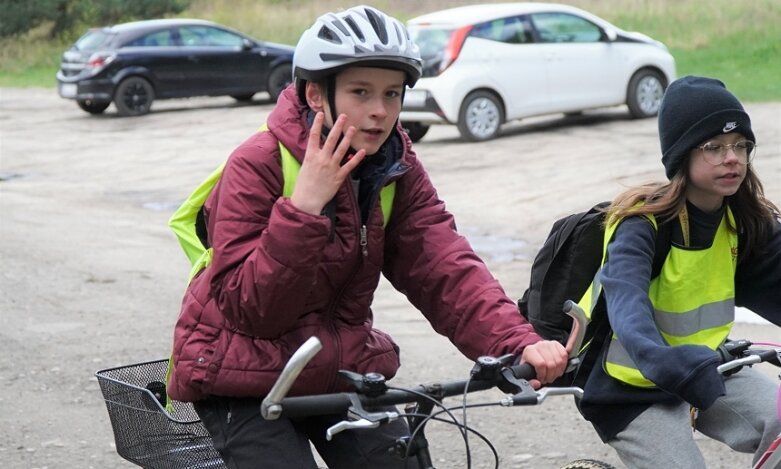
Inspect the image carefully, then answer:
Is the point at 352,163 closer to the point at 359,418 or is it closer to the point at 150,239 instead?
the point at 359,418

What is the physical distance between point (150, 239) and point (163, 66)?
44.5 ft

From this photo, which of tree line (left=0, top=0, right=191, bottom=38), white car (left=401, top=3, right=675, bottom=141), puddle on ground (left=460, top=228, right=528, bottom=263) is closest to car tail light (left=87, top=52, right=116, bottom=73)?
white car (left=401, top=3, right=675, bottom=141)

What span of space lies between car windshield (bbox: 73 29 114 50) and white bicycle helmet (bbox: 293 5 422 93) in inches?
872

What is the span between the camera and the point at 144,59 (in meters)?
24.6

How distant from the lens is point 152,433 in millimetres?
3465

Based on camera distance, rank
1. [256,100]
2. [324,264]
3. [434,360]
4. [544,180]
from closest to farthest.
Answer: [324,264] → [434,360] → [544,180] → [256,100]

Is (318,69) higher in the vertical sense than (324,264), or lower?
higher

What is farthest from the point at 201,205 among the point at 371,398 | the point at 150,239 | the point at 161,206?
the point at 161,206

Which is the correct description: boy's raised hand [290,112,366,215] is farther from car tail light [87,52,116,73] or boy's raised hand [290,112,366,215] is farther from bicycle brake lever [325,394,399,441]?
car tail light [87,52,116,73]

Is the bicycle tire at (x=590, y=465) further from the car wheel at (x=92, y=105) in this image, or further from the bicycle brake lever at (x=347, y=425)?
the car wheel at (x=92, y=105)

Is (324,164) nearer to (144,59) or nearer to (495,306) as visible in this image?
(495,306)

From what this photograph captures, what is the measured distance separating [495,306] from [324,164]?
675 mm

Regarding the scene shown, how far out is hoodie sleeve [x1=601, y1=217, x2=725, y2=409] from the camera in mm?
3369

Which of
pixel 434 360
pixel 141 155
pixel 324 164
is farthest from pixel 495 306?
pixel 141 155
